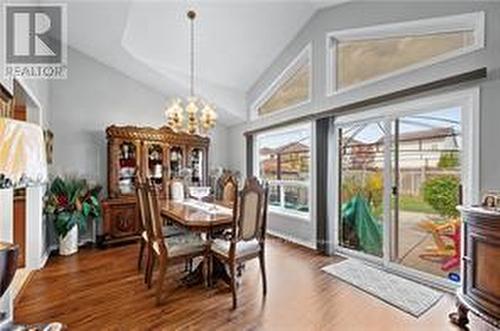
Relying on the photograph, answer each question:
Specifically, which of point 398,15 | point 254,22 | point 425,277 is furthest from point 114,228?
point 398,15

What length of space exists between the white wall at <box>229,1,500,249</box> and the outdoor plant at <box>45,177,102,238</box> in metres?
2.99

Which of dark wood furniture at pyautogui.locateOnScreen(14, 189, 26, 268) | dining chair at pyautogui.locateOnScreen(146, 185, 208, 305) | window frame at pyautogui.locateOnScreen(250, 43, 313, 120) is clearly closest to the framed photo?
dining chair at pyautogui.locateOnScreen(146, 185, 208, 305)

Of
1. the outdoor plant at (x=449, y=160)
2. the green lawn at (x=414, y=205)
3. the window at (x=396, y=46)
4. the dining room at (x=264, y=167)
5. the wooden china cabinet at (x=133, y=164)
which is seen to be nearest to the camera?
the dining room at (x=264, y=167)

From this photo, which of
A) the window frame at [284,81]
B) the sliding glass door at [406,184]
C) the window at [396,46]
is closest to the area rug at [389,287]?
the sliding glass door at [406,184]

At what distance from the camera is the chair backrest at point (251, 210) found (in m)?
2.81

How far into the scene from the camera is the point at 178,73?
17.3ft

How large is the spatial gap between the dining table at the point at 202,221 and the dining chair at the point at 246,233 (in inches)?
5.4

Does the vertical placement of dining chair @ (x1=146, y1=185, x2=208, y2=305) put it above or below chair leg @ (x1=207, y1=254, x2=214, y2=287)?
above

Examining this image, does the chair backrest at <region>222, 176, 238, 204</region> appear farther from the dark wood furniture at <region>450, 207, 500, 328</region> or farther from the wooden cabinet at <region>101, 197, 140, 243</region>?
the dark wood furniture at <region>450, 207, 500, 328</region>

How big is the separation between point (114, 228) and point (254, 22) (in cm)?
362

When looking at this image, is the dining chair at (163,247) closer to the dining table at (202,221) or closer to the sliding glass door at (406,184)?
the dining table at (202,221)

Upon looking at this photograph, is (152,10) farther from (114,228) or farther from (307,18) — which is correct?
(114,228)

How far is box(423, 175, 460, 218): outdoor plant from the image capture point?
3.10m

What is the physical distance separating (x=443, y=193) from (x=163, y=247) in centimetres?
284
